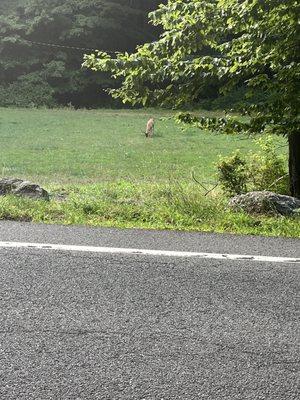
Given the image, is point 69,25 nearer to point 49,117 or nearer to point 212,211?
point 49,117

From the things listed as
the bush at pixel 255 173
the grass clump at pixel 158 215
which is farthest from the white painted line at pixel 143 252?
the bush at pixel 255 173

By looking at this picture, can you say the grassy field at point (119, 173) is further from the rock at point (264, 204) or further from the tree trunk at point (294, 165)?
the tree trunk at point (294, 165)

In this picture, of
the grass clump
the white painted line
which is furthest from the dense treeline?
the white painted line

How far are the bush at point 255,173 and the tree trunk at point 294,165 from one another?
0.20m

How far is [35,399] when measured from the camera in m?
2.74

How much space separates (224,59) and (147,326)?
18.2 ft

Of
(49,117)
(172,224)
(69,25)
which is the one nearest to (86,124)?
(49,117)

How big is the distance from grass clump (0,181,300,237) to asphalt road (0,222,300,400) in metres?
0.91

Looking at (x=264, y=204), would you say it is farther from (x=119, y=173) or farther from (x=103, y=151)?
(x=103, y=151)

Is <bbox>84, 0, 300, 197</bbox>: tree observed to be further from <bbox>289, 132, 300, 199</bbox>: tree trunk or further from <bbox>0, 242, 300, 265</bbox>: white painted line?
<bbox>0, 242, 300, 265</bbox>: white painted line

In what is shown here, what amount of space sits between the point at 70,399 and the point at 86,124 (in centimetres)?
3023

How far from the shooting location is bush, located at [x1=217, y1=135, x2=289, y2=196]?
29.0ft

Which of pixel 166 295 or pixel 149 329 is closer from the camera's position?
pixel 149 329

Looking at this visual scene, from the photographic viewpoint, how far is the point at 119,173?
14.7 metres
